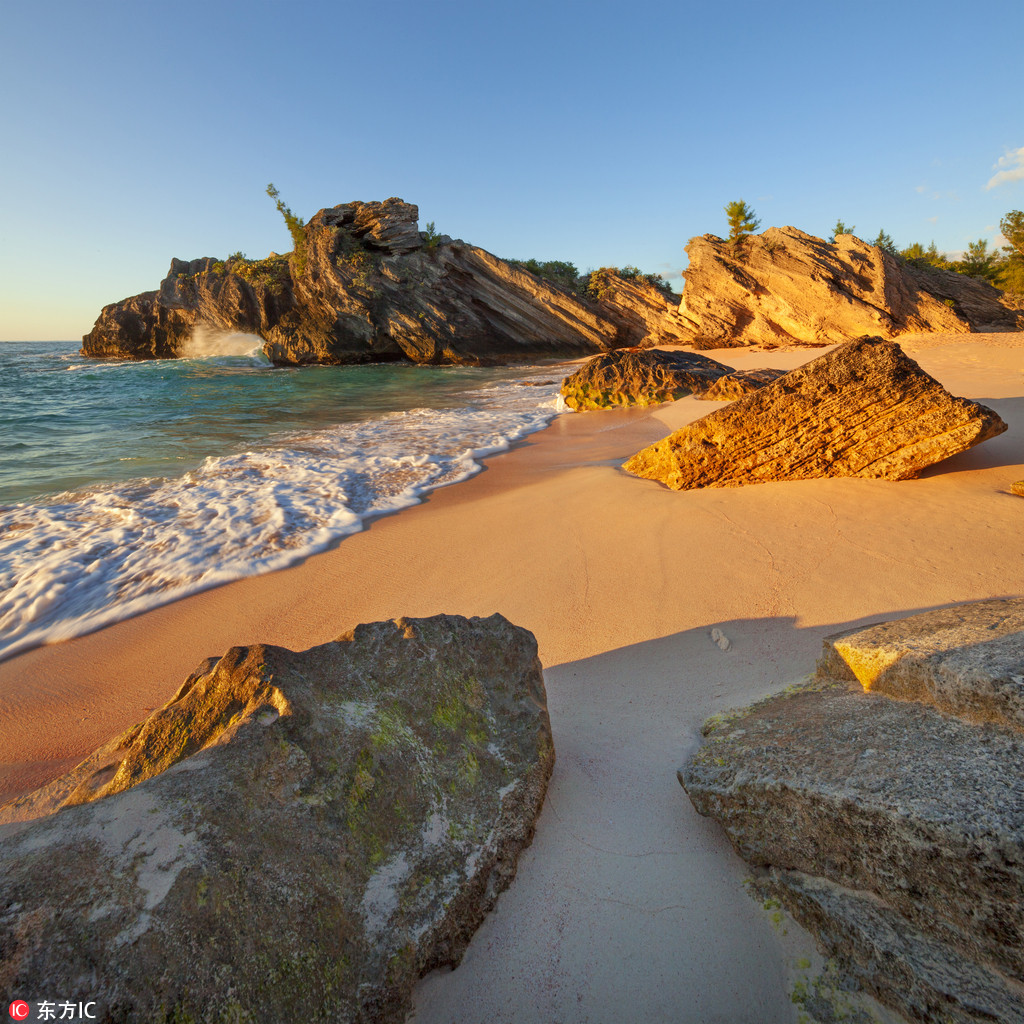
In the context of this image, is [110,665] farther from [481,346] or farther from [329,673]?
[481,346]

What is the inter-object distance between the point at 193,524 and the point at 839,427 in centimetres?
608

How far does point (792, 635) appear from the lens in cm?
272

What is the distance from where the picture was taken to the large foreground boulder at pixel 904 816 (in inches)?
43.4

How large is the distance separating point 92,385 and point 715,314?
25741mm

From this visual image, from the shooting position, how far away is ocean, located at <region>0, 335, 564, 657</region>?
418 cm

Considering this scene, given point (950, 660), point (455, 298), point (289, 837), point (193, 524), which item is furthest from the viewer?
point (455, 298)

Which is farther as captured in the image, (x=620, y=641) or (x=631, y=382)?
(x=631, y=382)

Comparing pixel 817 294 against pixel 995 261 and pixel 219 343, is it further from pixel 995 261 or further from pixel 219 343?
pixel 219 343

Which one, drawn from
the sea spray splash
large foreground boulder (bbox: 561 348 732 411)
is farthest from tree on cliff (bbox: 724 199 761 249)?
the sea spray splash

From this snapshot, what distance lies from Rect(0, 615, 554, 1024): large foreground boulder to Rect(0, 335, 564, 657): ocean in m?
2.41

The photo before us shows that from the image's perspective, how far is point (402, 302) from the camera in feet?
95.2

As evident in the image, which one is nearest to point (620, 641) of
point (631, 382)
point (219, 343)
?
point (631, 382)

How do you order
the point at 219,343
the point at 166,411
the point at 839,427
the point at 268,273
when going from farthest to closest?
the point at 219,343, the point at 268,273, the point at 166,411, the point at 839,427

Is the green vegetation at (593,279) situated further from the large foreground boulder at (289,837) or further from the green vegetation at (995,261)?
the large foreground boulder at (289,837)
